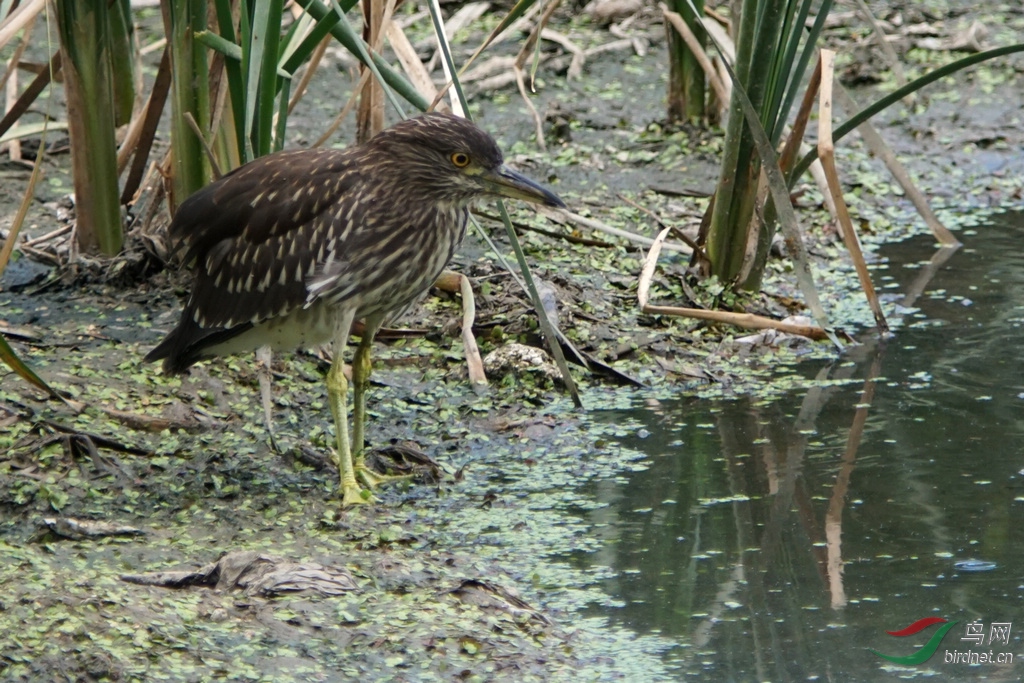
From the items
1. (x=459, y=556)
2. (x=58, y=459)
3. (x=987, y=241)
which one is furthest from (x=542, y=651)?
(x=987, y=241)

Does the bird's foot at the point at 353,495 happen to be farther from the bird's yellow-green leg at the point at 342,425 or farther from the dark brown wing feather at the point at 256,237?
the dark brown wing feather at the point at 256,237

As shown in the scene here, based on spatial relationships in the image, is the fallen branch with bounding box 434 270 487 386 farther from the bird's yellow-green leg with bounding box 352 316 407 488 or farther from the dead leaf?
the dead leaf

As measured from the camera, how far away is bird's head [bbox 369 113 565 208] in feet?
14.6

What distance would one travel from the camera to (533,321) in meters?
5.70

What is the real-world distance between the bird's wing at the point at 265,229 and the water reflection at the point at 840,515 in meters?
1.22

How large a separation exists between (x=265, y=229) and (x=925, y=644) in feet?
8.11

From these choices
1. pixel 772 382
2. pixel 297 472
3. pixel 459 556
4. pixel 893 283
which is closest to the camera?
pixel 459 556

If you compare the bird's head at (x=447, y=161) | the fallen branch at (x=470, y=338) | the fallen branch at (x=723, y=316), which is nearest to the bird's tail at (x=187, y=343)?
the bird's head at (x=447, y=161)

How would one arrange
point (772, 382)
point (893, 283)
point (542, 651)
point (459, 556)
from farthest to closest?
1. point (893, 283)
2. point (772, 382)
3. point (459, 556)
4. point (542, 651)

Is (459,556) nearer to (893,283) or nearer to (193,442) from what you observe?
(193,442)

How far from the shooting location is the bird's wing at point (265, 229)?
4.42 meters

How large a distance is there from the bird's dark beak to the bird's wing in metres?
0.44

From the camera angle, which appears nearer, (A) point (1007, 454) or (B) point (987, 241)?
(A) point (1007, 454)

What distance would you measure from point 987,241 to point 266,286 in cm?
409
